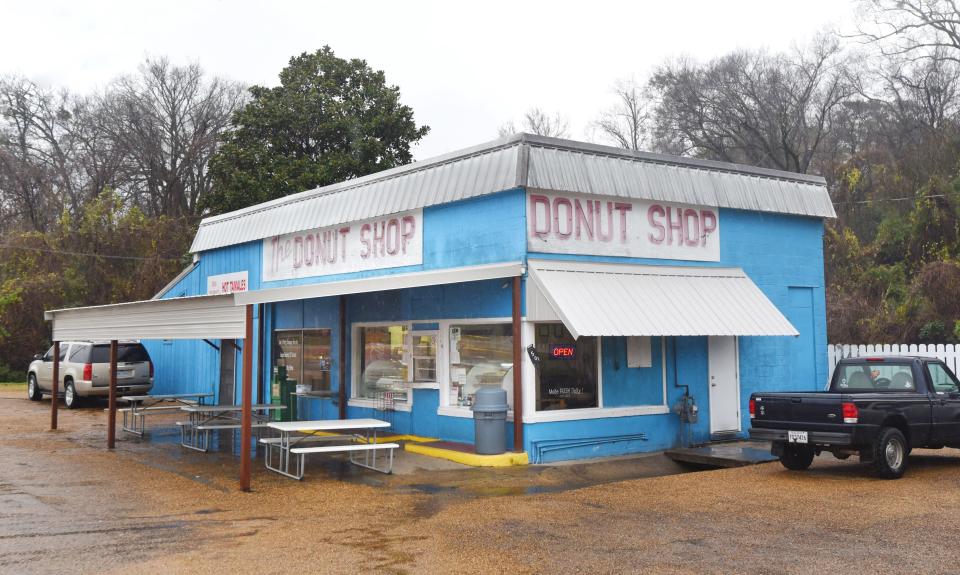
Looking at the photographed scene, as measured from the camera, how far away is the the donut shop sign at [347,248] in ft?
51.8

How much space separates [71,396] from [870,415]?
1966 centimetres

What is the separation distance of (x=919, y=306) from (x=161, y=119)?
1515 inches

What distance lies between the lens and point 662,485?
11.2 m

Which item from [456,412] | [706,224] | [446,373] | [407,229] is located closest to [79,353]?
[407,229]

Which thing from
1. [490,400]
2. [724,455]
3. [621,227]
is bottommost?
[724,455]

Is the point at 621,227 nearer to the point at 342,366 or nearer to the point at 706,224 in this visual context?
the point at 706,224

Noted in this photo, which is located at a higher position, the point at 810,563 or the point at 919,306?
the point at 919,306

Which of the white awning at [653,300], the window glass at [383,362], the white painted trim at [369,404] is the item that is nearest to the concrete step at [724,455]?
the white awning at [653,300]

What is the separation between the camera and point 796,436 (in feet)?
37.6

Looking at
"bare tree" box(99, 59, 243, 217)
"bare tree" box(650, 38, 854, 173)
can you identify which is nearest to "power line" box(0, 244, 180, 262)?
"bare tree" box(99, 59, 243, 217)

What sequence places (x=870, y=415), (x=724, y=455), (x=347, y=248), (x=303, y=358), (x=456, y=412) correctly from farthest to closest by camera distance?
(x=303, y=358)
(x=347, y=248)
(x=456, y=412)
(x=724, y=455)
(x=870, y=415)

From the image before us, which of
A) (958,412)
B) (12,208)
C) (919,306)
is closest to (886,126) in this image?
(919,306)

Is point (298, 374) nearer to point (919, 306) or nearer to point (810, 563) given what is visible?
point (810, 563)

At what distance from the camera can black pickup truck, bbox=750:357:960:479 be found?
11.1m
